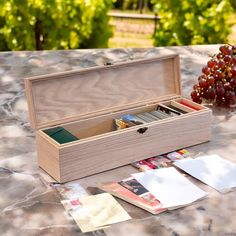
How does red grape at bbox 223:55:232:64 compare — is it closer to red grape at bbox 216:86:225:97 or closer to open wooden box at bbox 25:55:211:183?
red grape at bbox 216:86:225:97

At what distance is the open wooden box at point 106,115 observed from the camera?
4.53 ft

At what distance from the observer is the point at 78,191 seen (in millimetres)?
1333

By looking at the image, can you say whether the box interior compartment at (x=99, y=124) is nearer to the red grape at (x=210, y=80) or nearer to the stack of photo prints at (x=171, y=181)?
the stack of photo prints at (x=171, y=181)

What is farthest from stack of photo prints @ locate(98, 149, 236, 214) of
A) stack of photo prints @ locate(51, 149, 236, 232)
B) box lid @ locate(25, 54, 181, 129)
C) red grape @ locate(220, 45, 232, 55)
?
red grape @ locate(220, 45, 232, 55)

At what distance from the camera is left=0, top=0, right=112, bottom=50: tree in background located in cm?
396

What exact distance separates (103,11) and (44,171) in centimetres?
304

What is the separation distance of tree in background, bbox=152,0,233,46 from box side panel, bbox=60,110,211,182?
2507 millimetres

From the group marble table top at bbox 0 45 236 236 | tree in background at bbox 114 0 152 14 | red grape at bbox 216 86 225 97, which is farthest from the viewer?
tree in background at bbox 114 0 152 14

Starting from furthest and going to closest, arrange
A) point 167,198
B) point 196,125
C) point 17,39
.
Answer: point 17,39, point 196,125, point 167,198

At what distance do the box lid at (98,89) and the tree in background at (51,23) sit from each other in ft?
7.52

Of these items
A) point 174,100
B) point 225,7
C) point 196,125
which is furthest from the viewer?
point 225,7

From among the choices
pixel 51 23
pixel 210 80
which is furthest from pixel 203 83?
pixel 51 23

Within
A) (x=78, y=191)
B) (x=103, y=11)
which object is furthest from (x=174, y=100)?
(x=103, y=11)

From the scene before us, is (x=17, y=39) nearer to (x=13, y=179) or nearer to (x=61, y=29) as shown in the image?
(x=61, y=29)
